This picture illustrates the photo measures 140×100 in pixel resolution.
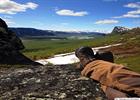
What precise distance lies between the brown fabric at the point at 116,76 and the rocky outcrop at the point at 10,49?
13.1 m

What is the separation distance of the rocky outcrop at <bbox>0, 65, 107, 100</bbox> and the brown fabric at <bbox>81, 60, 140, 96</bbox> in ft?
1.55

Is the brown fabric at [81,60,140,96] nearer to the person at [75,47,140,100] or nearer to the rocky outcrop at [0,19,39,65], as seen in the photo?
the person at [75,47,140,100]

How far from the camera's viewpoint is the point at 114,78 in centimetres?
860

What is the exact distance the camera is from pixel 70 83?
1010 cm

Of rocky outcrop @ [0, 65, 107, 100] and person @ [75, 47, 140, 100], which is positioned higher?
person @ [75, 47, 140, 100]

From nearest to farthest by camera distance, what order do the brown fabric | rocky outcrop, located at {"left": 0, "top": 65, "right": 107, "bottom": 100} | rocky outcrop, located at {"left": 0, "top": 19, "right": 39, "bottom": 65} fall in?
the brown fabric < rocky outcrop, located at {"left": 0, "top": 65, "right": 107, "bottom": 100} < rocky outcrop, located at {"left": 0, "top": 19, "right": 39, "bottom": 65}

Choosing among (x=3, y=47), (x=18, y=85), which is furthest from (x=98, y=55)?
(x=3, y=47)

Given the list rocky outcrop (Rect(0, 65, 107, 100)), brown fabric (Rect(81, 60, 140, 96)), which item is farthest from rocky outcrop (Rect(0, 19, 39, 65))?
brown fabric (Rect(81, 60, 140, 96))

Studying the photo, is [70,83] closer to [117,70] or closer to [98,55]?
[98,55]

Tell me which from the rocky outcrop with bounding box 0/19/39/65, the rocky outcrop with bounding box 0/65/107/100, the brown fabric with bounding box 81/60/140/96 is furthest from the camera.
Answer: the rocky outcrop with bounding box 0/19/39/65

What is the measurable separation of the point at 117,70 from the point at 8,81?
160 inches

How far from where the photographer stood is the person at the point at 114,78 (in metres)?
8.26

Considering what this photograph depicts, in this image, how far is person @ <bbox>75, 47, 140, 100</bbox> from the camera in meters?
8.26

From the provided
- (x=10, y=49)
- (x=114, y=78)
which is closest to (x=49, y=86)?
(x=114, y=78)
